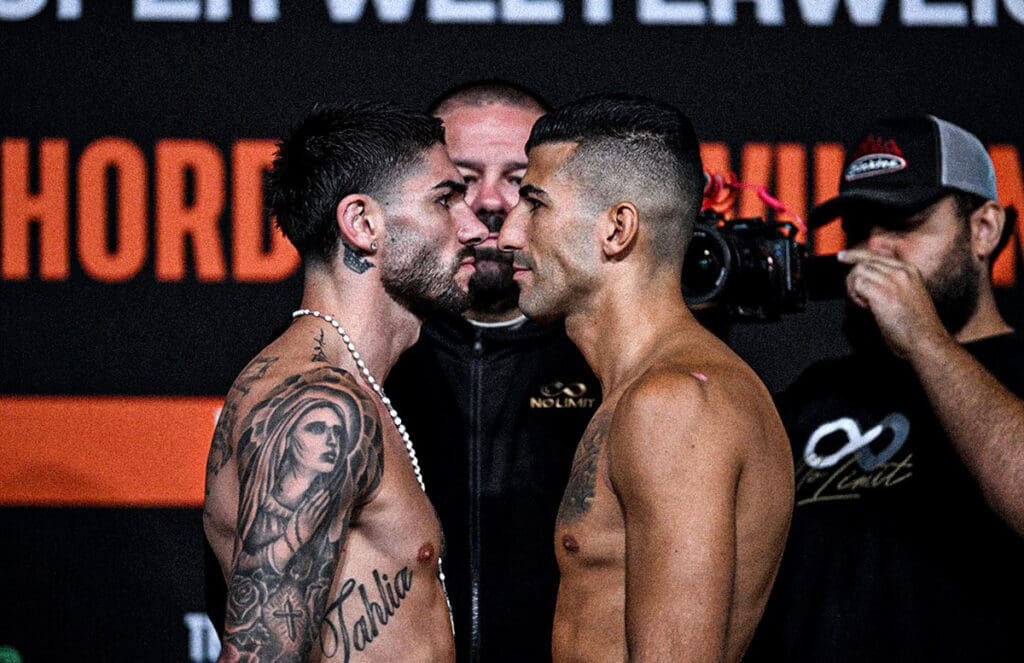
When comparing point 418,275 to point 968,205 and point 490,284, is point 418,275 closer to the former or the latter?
point 490,284

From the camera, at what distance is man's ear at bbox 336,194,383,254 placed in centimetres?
167

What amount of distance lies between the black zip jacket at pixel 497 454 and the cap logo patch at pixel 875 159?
561 mm

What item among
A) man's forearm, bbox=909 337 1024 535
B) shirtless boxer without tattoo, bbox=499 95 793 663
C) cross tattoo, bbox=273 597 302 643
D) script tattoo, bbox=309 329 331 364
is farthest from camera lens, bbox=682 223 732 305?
cross tattoo, bbox=273 597 302 643

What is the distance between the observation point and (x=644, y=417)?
4.51 feet

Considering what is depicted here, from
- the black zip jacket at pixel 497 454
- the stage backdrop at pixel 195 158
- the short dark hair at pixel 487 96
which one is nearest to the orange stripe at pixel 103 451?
the stage backdrop at pixel 195 158

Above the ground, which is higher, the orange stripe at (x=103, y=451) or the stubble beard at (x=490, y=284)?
the stubble beard at (x=490, y=284)

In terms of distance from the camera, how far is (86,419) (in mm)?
2320

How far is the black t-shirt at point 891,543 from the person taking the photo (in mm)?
1865

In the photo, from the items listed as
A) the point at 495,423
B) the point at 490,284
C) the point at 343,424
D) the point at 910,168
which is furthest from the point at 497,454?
the point at 910,168

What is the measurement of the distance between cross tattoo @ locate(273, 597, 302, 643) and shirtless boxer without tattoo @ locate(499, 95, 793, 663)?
0.34m

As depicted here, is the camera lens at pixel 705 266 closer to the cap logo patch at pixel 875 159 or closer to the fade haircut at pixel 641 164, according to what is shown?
the fade haircut at pixel 641 164

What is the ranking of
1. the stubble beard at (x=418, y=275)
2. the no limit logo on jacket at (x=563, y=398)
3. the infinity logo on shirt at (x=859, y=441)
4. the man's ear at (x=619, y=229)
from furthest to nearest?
the no limit logo on jacket at (x=563, y=398)
the infinity logo on shirt at (x=859, y=441)
the stubble beard at (x=418, y=275)
the man's ear at (x=619, y=229)

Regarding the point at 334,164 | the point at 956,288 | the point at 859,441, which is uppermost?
the point at 334,164

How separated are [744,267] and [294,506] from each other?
84 cm
